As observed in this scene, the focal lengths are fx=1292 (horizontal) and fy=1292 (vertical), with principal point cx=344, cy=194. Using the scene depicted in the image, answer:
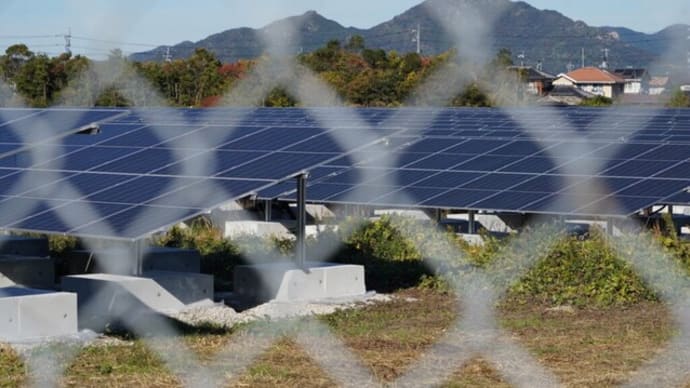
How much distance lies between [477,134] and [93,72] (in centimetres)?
493

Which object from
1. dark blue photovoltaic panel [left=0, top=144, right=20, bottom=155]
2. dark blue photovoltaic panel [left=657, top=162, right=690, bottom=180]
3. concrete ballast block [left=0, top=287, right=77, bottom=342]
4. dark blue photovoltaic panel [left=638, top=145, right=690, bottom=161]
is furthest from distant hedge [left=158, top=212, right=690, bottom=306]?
concrete ballast block [left=0, top=287, right=77, bottom=342]

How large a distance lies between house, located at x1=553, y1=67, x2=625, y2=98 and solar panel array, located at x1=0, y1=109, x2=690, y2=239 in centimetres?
489

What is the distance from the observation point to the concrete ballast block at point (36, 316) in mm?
7102

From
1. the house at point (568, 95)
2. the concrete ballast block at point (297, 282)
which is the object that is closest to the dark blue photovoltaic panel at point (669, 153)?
the concrete ballast block at point (297, 282)

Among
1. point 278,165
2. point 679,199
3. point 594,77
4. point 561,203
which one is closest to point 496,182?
point 561,203

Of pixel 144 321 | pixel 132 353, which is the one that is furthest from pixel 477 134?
pixel 132 353

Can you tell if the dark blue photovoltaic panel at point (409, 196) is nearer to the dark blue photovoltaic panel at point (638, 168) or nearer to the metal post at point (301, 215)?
the dark blue photovoltaic panel at point (638, 168)

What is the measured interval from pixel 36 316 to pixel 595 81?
2343 centimetres

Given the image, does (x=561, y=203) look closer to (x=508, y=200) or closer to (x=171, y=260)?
(x=508, y=200)

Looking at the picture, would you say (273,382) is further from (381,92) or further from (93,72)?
(381,92)

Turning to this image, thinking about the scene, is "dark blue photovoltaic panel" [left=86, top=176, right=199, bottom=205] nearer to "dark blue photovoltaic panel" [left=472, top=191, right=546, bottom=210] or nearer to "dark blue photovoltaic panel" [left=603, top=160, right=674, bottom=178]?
"dark blue photovoltaic panel" [left=472, top=191, right=546, bottom=210]

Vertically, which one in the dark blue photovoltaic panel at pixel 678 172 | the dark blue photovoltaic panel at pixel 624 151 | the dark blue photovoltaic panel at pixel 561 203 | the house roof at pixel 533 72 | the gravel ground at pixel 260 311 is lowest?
the gravel ground at pixel 260 311

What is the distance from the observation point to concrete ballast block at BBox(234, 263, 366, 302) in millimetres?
9070

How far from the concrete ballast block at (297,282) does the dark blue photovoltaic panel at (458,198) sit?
102 inches
